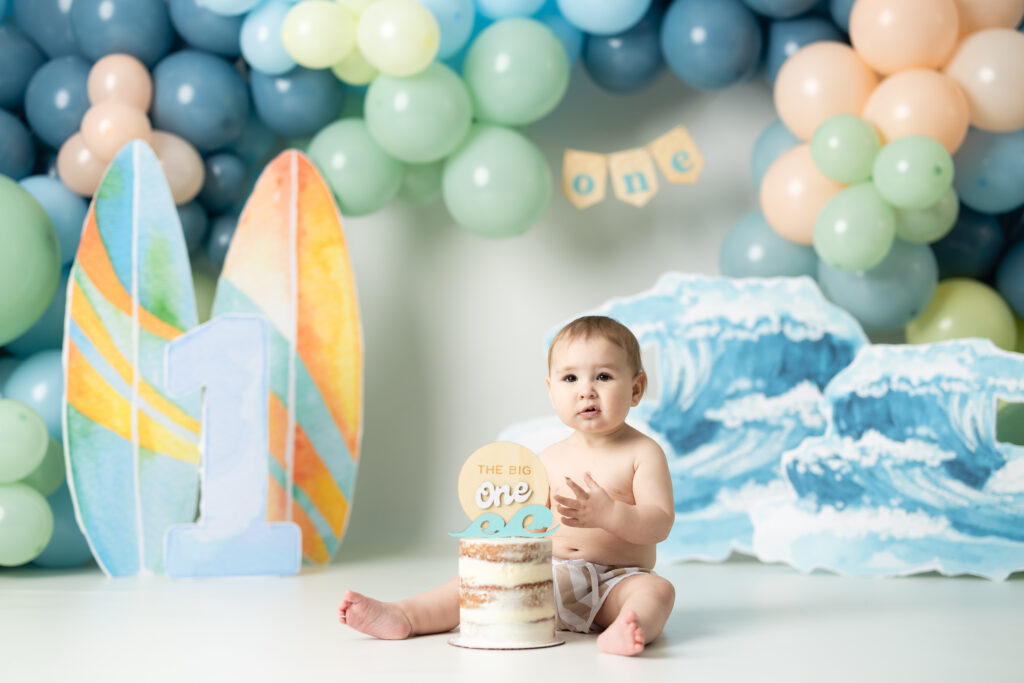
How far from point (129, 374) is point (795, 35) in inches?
77.2

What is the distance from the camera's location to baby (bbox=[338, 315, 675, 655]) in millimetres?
1743

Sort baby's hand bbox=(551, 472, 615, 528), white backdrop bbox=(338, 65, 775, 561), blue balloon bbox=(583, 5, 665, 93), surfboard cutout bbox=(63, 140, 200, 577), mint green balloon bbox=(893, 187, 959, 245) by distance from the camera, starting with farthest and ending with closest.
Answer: white backdrop bbox=(338, 65, 775, 561)
blue balloon bbox=(583, 5, 665, 93)
surfboard cutout bbox=(63, 140, 200, 577)
mint green balloon bbox=(893, 187, 959, 245)
baby's hand bbox=(551, 472, 615, 528)

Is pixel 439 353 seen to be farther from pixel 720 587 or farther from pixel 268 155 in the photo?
pixel 720 587

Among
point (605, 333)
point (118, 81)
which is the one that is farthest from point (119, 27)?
point (605, 333)

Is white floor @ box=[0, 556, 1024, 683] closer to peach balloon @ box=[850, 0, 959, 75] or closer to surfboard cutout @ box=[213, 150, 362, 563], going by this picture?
surfboard cutout @ box=[213, 150, 362, 563]

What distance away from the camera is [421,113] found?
2.69m

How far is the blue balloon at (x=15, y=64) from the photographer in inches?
115

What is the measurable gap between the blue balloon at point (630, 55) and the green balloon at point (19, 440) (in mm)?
1729

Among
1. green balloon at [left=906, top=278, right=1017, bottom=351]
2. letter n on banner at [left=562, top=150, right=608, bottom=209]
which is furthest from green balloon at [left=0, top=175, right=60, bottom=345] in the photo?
green balloon at [left=906, top=278, right=1017, bottom=351]

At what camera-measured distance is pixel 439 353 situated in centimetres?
338

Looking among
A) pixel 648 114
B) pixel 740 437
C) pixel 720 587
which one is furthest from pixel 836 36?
pixel 720 587

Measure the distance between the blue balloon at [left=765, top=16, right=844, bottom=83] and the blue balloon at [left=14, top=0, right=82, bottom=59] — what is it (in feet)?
6.27

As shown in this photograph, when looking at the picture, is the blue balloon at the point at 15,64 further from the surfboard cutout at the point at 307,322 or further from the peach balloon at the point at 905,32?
the peach balloon at the point at 905,32

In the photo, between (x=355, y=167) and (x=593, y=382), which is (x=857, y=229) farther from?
(x=355, y=167)
